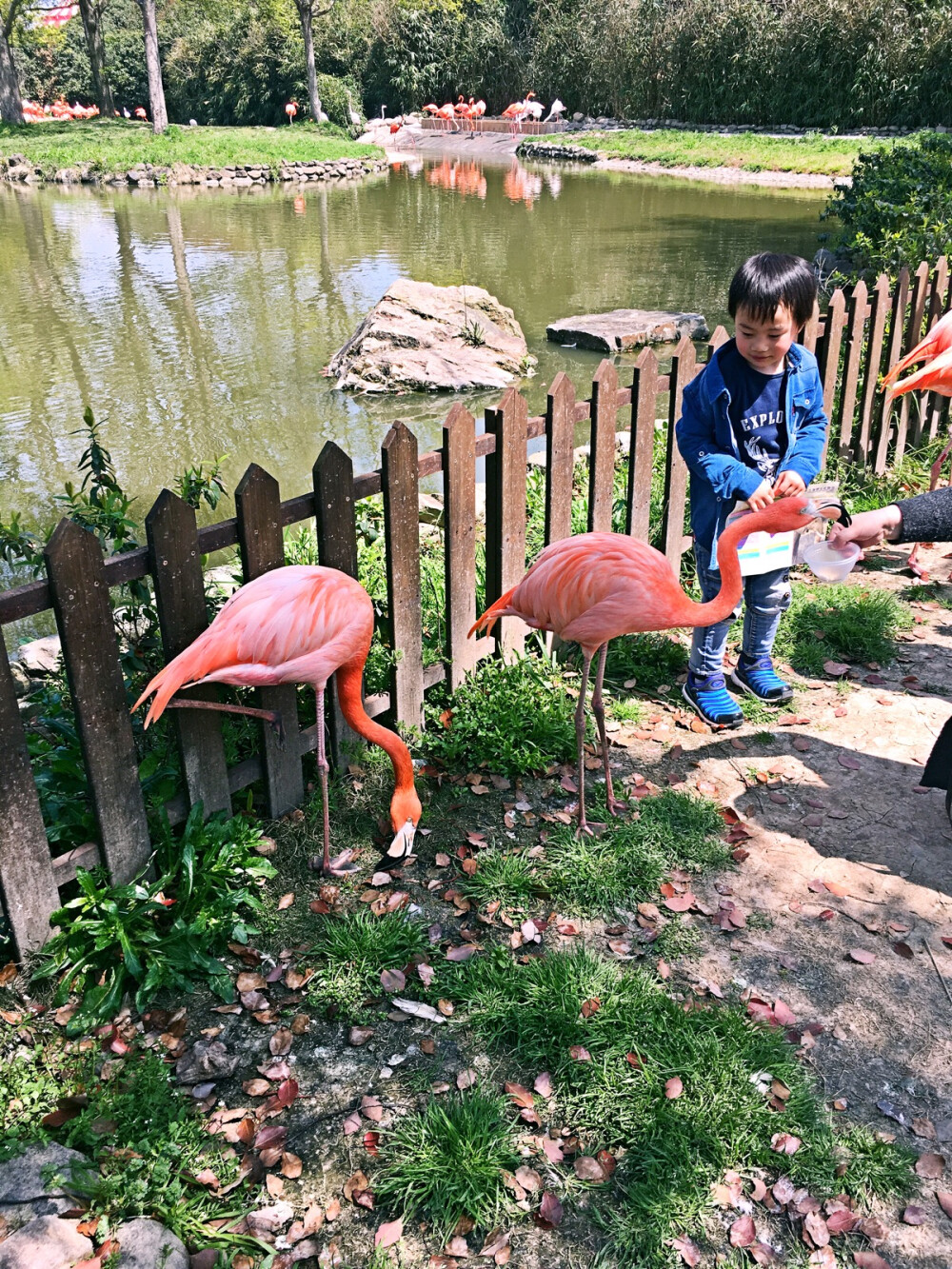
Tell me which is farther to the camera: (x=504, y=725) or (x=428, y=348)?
Result: (x=428, y=348)

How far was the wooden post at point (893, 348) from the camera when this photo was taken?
6.06 metres

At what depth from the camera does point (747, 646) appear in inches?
172

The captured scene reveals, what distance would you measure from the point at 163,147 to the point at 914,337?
33.9 metres

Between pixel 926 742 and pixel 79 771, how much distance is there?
11.0 ft

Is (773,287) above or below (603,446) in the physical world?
above

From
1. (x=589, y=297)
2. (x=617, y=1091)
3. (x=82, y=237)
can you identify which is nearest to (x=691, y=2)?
(x=82, y=237)

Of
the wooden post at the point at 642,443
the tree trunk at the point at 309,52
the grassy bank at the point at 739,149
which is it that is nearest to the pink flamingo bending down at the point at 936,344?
the wooden post at the point at 642,443

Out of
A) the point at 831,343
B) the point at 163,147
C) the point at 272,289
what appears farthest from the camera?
the point at 163,147

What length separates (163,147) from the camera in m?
33.3

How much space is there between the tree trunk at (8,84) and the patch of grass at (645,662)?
48.7 meters

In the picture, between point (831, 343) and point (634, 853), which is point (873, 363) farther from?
point (634, 853)

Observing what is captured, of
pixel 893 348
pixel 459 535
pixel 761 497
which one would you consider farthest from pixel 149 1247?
pixel 893 348

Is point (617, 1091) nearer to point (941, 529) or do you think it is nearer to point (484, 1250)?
point (484, 1250)

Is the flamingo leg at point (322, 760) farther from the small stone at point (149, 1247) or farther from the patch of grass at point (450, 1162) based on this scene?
the small stone at point (149, 1247)
